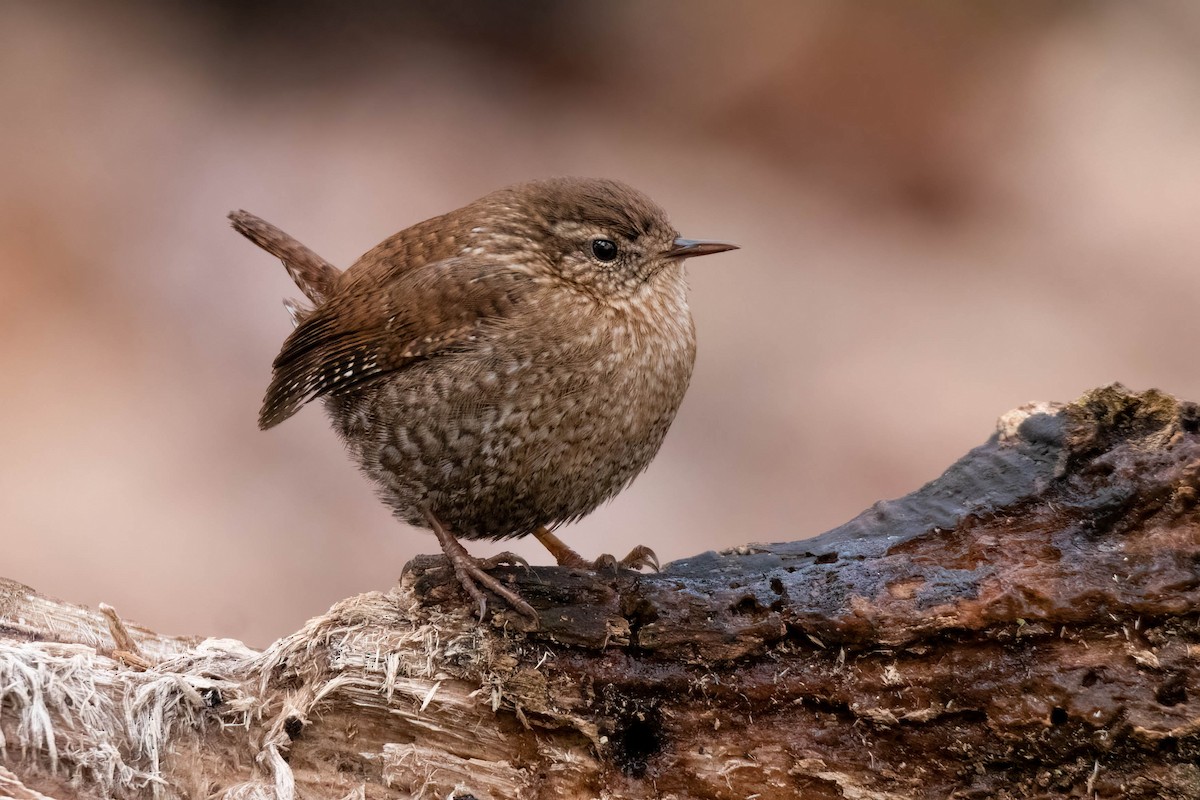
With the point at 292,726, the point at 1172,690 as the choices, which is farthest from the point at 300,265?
the point at 1172,690

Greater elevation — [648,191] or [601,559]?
[648,191]

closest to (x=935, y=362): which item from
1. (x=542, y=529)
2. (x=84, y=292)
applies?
(x=542, y=529)

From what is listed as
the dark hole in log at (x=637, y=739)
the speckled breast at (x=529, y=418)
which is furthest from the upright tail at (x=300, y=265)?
the dark hole in log at (x=637, y=739)

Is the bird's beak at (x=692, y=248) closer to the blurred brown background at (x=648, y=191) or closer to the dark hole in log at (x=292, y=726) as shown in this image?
the dark hole in log at (x=292, y=726)

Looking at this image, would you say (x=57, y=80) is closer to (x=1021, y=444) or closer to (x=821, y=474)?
A: (x=821, y=474)

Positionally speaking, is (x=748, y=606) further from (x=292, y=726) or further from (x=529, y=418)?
(x=292, y=726)

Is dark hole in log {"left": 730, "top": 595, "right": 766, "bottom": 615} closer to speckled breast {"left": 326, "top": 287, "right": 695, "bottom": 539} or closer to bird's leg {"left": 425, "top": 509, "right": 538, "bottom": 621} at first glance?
bird's leg {"left": 425, "top": 509, "right": 538, "bottom": 621}
